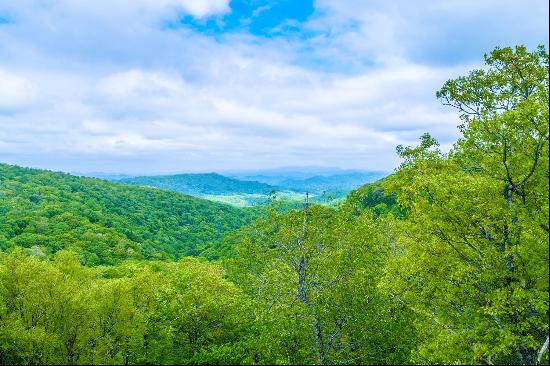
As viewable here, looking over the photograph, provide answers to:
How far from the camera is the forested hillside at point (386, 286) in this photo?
23.5 m

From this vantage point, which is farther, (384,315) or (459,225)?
(384,315)

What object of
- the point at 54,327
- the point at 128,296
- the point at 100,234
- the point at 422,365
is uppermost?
the point at 422,365

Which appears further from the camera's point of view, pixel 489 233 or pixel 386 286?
pixel 386 286

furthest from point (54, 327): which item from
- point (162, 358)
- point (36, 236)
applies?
point (36, 236)

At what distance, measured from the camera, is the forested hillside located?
76.9 ft

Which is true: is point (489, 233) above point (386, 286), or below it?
above

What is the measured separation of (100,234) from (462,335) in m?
199

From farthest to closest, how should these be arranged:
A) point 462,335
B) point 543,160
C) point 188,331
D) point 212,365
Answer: point 188,331 < point 212,365 < point 462,335 < point 543,160

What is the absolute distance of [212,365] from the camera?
30516 mm

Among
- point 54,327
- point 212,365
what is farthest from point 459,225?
point 54,327

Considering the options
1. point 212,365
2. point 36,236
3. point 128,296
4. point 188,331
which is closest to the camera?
point 212,365

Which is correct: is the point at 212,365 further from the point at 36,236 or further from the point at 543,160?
the point at 36,236

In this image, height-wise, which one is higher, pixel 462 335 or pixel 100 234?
pixel 462 335

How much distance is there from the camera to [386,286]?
29016mm
